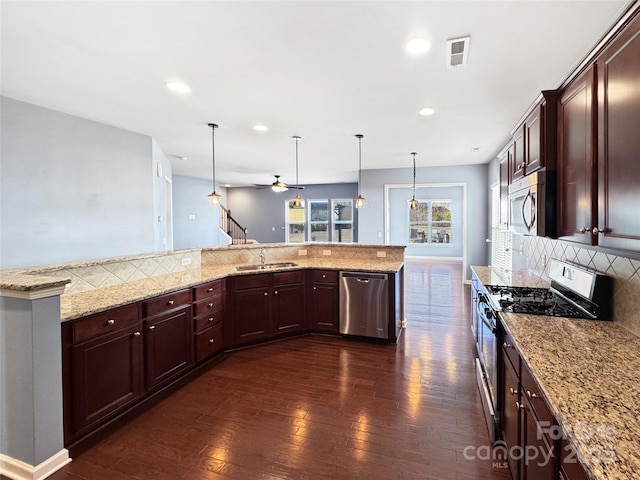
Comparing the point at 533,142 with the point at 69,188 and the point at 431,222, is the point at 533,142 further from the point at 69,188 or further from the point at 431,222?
the point at 431,222

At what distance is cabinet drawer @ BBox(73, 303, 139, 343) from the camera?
203cm

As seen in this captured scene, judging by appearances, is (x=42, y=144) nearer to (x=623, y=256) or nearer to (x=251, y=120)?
(x=251, y=120)

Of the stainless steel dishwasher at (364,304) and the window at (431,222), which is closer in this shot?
the stainless steel dishwasher at (364,304)

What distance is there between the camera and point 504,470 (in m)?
1.86

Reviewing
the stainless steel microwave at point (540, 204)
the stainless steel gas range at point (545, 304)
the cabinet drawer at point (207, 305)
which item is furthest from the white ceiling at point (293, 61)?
the cabinet drawer at point (207, 305)

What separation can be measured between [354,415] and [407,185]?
597 cm

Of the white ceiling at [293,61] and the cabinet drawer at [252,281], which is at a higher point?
the white ceiling at [293,61]

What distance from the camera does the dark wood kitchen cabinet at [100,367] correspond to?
1.99 metres

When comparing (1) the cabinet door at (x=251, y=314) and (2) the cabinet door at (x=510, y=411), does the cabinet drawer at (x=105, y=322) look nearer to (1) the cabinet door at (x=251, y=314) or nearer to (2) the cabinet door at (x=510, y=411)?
(1) the cabinet door at (x=251, y=314)

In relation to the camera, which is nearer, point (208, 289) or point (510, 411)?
point (510, 411)

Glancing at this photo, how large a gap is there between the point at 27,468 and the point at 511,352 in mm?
2786

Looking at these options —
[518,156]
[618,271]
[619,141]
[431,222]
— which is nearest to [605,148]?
[619,141]

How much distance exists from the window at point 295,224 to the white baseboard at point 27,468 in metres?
10.4

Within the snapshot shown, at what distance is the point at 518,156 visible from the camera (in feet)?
8.69
